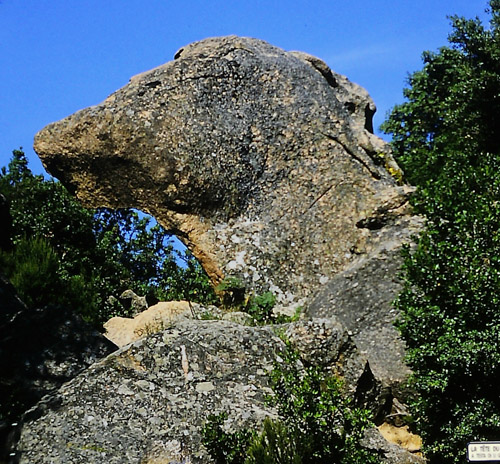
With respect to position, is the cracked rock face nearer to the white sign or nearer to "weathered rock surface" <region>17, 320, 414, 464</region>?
"weathered rock surface" <region>17, 320, 414, 464</region>

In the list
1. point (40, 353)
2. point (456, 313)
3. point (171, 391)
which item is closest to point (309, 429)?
point (171, 391)

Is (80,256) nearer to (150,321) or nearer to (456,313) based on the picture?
(150,321)

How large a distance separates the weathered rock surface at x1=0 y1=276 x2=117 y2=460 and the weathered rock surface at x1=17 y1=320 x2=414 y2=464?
58cm

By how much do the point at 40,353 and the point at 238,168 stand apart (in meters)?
5.84

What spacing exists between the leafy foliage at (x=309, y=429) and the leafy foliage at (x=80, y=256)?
6.08m

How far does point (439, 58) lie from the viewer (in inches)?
1105

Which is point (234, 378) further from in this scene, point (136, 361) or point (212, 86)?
point (212, 86)

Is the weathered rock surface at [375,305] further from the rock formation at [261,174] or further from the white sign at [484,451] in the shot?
the white sign at [484,451]

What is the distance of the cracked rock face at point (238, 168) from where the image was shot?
45.0 feet

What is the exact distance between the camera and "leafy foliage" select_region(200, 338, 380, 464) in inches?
310

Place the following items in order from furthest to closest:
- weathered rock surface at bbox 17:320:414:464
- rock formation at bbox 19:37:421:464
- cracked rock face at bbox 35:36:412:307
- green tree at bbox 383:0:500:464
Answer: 1. cracked rock face at bbox 35:36:412:307
2. rock formation at bbox 19:37:421:464
3. green tree at bbox 383:0:500:464
4. weathered rock surface at bbox 17:320:414:464

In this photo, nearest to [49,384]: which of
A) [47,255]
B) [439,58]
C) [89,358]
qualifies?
[89,358]

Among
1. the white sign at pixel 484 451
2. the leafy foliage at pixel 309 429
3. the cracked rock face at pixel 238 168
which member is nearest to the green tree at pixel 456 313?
the leafy foliage at pixel 309 429

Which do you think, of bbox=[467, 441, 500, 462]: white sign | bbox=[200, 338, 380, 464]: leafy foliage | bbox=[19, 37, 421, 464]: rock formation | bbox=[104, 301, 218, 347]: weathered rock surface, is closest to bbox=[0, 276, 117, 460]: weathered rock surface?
bbox=[200, 338, 380, 464]: leafy foliage
